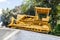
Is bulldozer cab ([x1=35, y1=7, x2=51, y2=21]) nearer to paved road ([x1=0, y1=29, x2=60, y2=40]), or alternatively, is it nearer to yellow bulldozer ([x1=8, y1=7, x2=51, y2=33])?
yellow bulldozer ([x1=8, y1=7, x2=51, y2=33])

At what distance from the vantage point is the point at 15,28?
1771mm

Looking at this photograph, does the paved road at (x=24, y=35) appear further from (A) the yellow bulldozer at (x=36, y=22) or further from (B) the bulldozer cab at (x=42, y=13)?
(B) the bulldozer cab at (x=42, y=13)

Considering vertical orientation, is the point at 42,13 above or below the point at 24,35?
above

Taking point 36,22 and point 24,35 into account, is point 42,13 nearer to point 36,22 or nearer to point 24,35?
point 36,22

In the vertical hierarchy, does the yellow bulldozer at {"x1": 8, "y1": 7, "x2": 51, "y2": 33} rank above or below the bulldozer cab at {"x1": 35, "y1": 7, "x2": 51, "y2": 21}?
below

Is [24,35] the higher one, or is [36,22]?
[36,22]

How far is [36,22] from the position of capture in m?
1.73

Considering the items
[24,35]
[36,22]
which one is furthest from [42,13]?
[24,35]

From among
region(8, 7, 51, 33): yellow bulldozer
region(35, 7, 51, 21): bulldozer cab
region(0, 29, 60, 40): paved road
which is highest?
region(35, 7, 51, 21): bulldozer cab

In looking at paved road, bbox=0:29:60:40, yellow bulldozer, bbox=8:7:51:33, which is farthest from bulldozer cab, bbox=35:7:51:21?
paved road, bbox=0:29:60:40

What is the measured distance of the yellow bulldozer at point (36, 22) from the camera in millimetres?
1712

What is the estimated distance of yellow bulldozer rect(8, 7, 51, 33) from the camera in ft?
5.62

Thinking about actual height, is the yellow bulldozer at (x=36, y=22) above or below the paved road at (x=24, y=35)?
above

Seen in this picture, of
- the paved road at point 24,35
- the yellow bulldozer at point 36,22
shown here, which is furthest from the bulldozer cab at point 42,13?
the paved road at point 24,35
